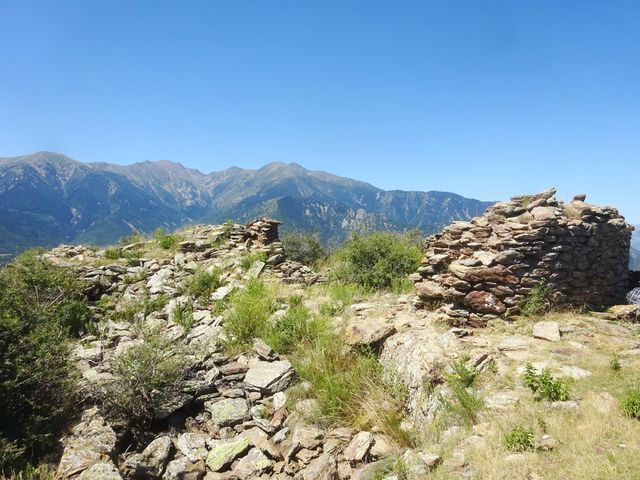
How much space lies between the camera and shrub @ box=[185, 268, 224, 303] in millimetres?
11227

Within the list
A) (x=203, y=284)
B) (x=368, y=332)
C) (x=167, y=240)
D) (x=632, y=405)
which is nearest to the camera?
(x=632, y=405)

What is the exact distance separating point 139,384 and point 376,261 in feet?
29.2

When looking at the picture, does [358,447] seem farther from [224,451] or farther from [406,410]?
[224,451]

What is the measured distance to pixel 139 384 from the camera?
599 centimetres

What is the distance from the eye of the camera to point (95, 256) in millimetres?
14398

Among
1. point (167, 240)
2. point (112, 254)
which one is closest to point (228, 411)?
Result: point (112, 254)

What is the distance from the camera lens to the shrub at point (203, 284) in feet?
36.8

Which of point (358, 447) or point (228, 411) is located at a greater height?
point (358, 447)

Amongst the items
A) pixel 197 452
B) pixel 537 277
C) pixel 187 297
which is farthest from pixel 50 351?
pixel 537 277

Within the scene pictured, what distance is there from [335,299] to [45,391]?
6.69m

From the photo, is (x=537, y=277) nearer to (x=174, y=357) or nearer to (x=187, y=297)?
(x=174, y=357)

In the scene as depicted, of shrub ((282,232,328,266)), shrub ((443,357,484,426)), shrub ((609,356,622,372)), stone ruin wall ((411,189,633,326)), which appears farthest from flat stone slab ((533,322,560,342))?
shrub ((282,232,328,266))

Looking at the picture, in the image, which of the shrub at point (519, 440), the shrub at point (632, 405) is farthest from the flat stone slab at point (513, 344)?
the shrub at point (519, 440)

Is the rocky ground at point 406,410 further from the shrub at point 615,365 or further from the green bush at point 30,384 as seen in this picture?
the green bush at point 30,384
